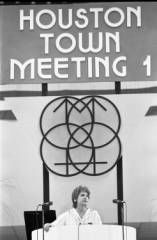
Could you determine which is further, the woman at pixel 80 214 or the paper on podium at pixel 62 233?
the woman at pixel 80 214

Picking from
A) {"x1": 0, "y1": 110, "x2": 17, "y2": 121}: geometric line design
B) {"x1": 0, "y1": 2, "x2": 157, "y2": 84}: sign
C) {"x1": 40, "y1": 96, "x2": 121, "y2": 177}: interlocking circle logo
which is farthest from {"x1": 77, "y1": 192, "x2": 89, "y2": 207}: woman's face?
{"x1": 0, "y1": 2, "x2": 157, "y2": 84}: sign

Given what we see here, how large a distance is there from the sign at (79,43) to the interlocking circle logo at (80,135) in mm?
343

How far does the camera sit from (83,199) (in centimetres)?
645

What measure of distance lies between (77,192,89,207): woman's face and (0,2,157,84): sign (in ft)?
5.64

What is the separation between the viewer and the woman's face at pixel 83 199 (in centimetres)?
645

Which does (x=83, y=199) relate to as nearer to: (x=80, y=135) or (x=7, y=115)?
(x=80, y=135)

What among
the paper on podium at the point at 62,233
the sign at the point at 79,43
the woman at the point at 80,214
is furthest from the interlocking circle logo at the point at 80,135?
the paper on podium at the point at 62,233

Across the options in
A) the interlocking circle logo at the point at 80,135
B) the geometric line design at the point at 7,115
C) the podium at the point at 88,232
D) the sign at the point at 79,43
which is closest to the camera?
the podium at the point at 88,232

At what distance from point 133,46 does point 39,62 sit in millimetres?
1177

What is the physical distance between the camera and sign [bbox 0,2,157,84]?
25.3ft

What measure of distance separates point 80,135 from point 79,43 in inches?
45.9

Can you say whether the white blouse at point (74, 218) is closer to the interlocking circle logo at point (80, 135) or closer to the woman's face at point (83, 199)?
the woman's face at point (83, 199)

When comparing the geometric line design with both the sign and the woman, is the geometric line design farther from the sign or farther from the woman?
the woman

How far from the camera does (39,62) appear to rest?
305 inches
